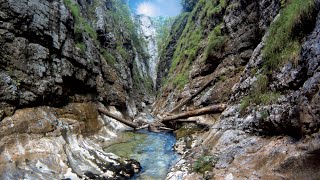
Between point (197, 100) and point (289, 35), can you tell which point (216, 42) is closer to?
point (197, 100)

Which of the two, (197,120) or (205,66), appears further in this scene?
(205,66)

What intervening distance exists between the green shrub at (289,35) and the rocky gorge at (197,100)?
0.11 ft

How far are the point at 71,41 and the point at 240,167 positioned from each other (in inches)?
566

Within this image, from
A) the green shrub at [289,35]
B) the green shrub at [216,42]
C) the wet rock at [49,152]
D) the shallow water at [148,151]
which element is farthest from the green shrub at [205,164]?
the green shrub at [216,42]

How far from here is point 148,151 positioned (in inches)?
511

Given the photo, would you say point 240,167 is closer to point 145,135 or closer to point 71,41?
point 145,135

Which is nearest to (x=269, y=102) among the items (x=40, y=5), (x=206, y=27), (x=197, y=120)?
(x=197, y=120)

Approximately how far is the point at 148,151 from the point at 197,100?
20.0 feet

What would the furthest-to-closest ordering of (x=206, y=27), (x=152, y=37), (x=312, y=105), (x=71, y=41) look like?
(x=152, y=37) < (x=206, y=27) < (x=71, y=41) < (x=312, y=105)

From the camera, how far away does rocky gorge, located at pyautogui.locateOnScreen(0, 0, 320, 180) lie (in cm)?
596

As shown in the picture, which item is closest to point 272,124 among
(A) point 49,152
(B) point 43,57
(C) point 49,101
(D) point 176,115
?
(A) point 49,152

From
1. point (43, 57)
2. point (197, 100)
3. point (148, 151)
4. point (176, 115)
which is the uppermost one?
point (43, 57)

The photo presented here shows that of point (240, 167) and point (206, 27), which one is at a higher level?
point (206, 27)

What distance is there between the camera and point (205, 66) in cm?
1917
